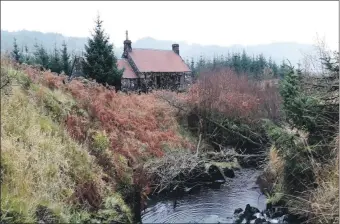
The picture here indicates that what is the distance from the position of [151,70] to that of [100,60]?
8751 millimetres

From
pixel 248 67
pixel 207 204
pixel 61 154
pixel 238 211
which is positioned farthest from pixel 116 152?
pixel 248 67

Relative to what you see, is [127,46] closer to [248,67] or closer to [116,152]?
[116,152]

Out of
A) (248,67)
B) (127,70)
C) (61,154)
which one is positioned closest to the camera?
(61,154)

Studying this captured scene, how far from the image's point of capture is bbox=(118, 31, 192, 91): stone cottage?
1093 inches

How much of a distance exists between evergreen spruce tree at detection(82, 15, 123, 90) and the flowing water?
416 inches

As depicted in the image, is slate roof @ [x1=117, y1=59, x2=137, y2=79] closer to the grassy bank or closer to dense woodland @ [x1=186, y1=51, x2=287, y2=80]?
dense woodland @ [x1=186, y1=51, x2=287, y2=80]

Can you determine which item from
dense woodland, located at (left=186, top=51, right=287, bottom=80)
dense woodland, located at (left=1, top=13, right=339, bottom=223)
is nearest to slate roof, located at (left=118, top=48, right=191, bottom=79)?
dense woodland, located at (left=186, top=51, right=287, bottom=80)

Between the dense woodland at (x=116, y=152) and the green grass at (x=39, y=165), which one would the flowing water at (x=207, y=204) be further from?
the green grass at (x=39, y=165)

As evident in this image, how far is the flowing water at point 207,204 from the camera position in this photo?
33.5ft

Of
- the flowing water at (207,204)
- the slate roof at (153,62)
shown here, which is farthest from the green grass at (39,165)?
the slate roof at (153,62)

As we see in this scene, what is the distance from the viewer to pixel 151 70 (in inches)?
1137

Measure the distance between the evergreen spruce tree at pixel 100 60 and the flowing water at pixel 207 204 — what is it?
10579 mm

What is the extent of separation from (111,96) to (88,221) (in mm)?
8877

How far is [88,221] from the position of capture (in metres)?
7.33
